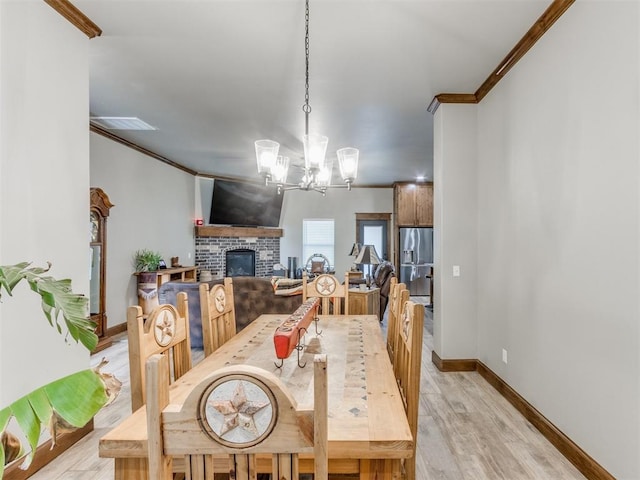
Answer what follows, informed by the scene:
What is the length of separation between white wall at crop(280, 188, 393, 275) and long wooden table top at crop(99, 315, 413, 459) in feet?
20.8

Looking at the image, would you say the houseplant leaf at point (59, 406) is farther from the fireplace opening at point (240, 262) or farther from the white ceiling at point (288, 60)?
the fireplace opening at point (240, 262)

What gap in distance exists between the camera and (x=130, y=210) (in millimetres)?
5199

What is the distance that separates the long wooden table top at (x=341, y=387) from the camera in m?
1.04

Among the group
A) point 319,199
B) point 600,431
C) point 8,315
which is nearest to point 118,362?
point 8,315

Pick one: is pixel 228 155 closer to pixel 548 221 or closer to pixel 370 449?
pixel 548 221

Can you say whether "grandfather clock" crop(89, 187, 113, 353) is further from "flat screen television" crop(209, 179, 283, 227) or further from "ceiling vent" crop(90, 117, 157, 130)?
"flat screen television" crop(209, 179, 283, 227)

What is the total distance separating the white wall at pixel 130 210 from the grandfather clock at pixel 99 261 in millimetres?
256

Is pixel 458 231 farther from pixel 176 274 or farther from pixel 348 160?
pixel 176 274

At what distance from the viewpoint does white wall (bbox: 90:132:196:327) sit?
473 centimetres

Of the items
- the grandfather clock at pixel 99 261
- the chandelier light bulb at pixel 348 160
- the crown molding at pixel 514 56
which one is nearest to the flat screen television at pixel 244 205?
the grandfather clock at pixel 99 261

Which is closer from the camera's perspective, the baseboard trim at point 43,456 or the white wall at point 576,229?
→ the white wall at point 576,229

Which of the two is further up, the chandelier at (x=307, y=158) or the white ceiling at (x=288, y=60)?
the white ceiling at (x=288, y=60)

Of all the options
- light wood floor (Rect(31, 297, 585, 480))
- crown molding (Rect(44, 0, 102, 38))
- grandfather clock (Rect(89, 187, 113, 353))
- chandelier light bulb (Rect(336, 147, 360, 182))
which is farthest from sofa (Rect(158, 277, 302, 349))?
crown molding (Rect(44, 0, 102, 38))

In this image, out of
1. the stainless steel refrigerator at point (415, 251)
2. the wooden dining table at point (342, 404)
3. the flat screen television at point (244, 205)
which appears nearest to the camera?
the wooden dining table at point (342, 404)
